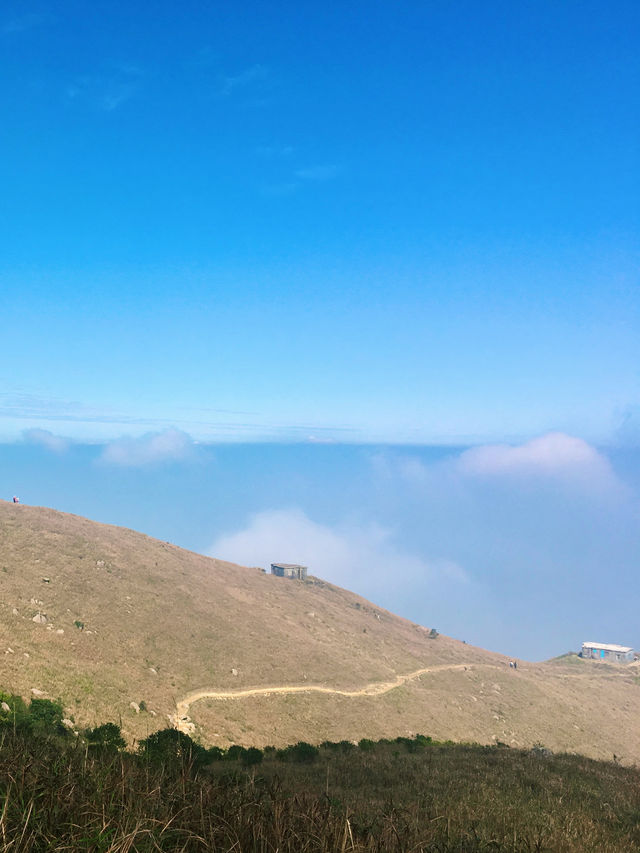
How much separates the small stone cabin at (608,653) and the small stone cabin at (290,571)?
83.0 metres

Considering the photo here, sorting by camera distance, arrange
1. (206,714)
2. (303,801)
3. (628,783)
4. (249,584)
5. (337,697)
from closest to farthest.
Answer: (303,801)
(628,783)
(206,714)
(337,697)
(249,584)

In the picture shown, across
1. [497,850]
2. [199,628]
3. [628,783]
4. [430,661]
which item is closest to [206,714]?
[199,628]

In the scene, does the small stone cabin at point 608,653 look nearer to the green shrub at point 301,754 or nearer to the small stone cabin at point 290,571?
the small stone cabin at point 290,571

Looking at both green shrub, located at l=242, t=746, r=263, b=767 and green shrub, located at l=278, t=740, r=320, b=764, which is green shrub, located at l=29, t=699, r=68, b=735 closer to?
green shrub, located at l=242, t=746, r=263, b=767

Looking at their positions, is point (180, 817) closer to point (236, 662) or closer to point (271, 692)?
point (271, 692)

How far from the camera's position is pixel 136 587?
78.9 m

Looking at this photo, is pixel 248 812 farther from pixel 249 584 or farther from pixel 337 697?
pixel 249 584

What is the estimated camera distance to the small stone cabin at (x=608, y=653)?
456 ft

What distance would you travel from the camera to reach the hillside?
50.2 m

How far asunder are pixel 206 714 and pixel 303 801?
52.4m

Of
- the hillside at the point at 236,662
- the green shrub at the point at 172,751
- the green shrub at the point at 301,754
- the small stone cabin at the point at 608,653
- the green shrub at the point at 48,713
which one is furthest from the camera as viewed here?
the small stone cabin at the point at 608,653

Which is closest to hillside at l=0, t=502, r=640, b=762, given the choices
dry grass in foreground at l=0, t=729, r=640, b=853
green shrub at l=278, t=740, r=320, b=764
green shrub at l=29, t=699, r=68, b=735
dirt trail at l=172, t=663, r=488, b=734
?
dirt trail at l=172, t=663, r=488, b=734

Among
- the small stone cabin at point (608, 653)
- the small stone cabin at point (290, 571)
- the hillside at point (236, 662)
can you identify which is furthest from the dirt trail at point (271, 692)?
the small stone cabin at point (608, 653)

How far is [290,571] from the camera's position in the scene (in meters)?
126
